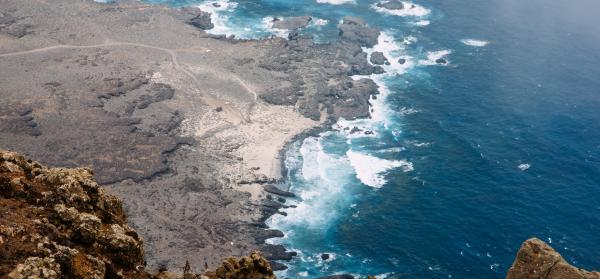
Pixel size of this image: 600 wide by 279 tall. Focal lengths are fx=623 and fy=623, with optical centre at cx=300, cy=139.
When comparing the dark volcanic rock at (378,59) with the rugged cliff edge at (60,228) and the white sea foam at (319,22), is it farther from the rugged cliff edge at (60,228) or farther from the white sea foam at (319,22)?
the rugged cliff edge at (60,228)

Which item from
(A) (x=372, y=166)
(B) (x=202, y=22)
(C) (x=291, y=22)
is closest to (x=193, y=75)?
(B) (x=202, y=22)

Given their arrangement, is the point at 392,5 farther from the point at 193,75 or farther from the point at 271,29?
the point at 193,75

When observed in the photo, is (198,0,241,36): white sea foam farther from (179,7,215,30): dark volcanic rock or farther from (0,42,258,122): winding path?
(0,42,258,122): winding path

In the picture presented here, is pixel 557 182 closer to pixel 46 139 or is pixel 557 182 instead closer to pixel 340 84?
pixel 340 84

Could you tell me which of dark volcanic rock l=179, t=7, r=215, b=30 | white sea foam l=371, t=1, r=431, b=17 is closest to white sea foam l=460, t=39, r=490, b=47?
white sea foam l=371, t=1, r=431, b=17

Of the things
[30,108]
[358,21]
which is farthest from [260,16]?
[30,108]

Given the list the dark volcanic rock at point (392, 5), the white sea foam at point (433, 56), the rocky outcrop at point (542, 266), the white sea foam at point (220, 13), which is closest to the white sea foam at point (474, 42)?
the white sea foam at point (433, 56)
